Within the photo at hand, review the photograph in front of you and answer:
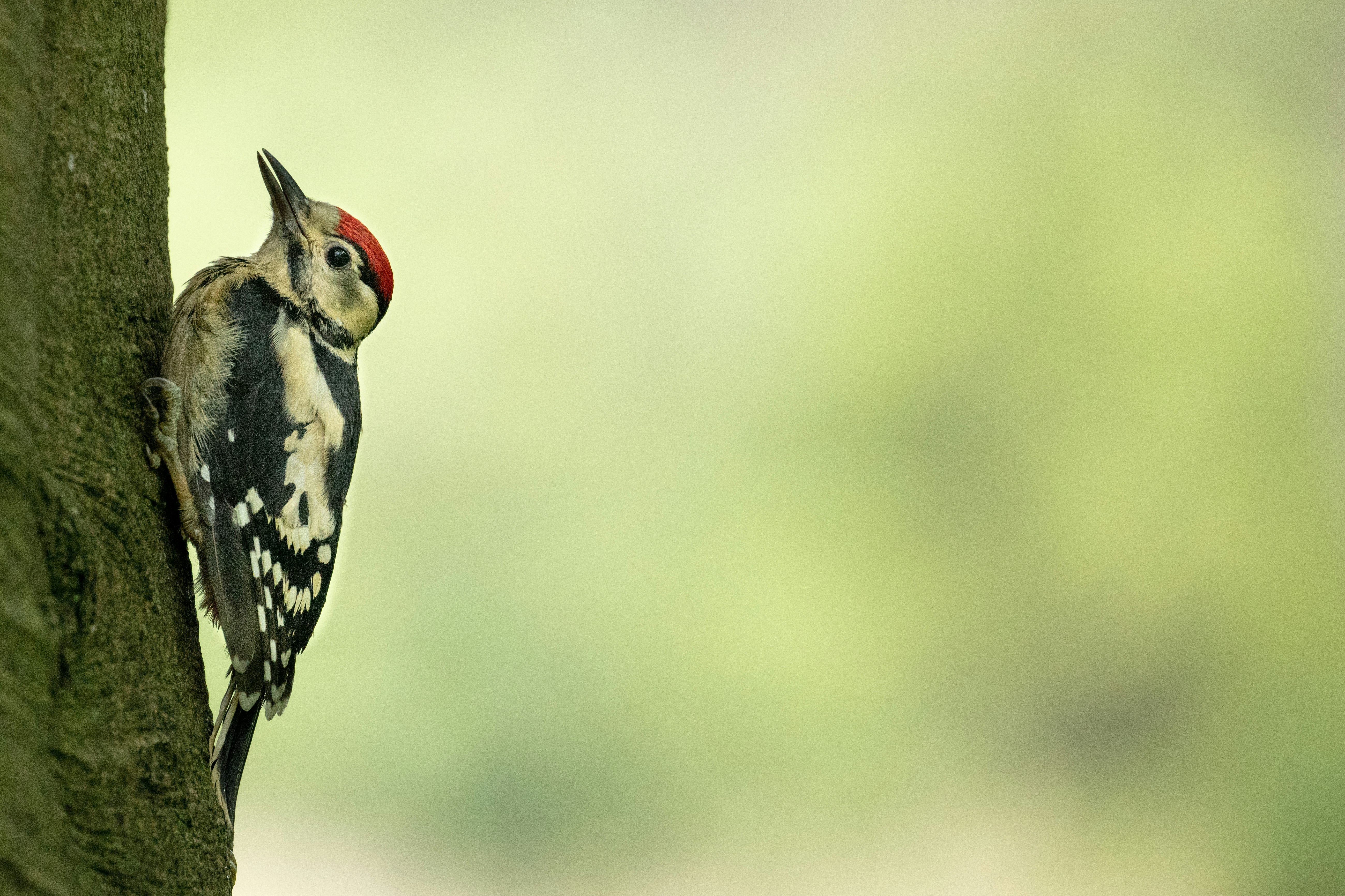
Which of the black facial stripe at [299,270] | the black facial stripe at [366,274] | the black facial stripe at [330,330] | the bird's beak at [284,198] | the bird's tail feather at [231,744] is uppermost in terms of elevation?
the bird's beak at [284,198]

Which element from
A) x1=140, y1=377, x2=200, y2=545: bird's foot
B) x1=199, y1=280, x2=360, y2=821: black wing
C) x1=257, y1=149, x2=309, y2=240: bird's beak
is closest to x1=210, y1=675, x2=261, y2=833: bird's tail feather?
x1=199, y1=280, x2=360, y2=821: black wing

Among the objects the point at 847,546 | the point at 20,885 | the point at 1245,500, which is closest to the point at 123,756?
the point at 20,885

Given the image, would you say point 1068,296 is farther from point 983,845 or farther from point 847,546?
point 983,845

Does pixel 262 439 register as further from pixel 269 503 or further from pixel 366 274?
pixel 366 274

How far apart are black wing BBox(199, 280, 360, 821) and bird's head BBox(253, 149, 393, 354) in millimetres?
110

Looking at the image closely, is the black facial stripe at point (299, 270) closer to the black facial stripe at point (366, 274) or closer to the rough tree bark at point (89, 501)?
the black facial stripe at point (366, 274)

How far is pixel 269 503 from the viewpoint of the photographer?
6.77ft

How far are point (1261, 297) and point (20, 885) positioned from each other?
727 cm

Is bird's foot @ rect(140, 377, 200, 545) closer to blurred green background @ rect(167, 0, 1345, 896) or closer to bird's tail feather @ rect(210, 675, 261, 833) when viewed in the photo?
bird's tail feather @ rect(210, 675, 261, 833)

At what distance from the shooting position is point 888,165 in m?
7.05

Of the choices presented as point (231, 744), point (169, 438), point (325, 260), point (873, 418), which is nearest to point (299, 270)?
point (325, 260)

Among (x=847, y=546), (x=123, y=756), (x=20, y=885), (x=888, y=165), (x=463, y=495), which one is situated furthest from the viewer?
(x=888, y=165)

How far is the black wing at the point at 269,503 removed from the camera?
1942mm

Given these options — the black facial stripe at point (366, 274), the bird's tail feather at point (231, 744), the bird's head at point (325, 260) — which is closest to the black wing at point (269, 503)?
the bird's tail feather at point (231, 744)
